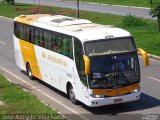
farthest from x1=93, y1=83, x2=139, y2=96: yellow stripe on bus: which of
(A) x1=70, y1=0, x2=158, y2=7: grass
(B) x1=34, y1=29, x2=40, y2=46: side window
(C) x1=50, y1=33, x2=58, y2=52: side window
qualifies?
(A) x1=70, y1=0, x2=158, y2=7: grass

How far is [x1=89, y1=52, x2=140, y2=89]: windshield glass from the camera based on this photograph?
16.5m

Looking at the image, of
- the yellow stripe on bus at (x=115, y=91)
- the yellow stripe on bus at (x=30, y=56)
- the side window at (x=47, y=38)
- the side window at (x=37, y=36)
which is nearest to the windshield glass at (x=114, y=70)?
the yellow stripe on bus at (x=115, y=91)

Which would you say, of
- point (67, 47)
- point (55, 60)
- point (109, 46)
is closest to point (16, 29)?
point (55, 60)

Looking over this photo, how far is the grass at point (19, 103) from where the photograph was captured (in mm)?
16200

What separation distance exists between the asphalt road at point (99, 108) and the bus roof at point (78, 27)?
2647 mm

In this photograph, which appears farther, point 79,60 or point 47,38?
point 47,38

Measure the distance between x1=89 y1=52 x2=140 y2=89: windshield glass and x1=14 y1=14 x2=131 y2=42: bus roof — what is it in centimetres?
84

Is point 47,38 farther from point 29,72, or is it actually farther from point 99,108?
point 99,108

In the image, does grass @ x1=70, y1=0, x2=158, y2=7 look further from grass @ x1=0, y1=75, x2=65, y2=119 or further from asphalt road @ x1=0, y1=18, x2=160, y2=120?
grass @ x1=0, y1=75, x2=65, y2=119

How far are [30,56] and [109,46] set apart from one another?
7335 mm

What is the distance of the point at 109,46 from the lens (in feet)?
55.7

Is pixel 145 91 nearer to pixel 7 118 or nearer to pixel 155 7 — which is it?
pixel 7 118

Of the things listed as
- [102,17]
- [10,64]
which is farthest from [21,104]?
[102,17]

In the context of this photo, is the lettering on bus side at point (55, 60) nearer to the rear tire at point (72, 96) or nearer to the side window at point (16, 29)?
the rear tire at point (72, 96)
